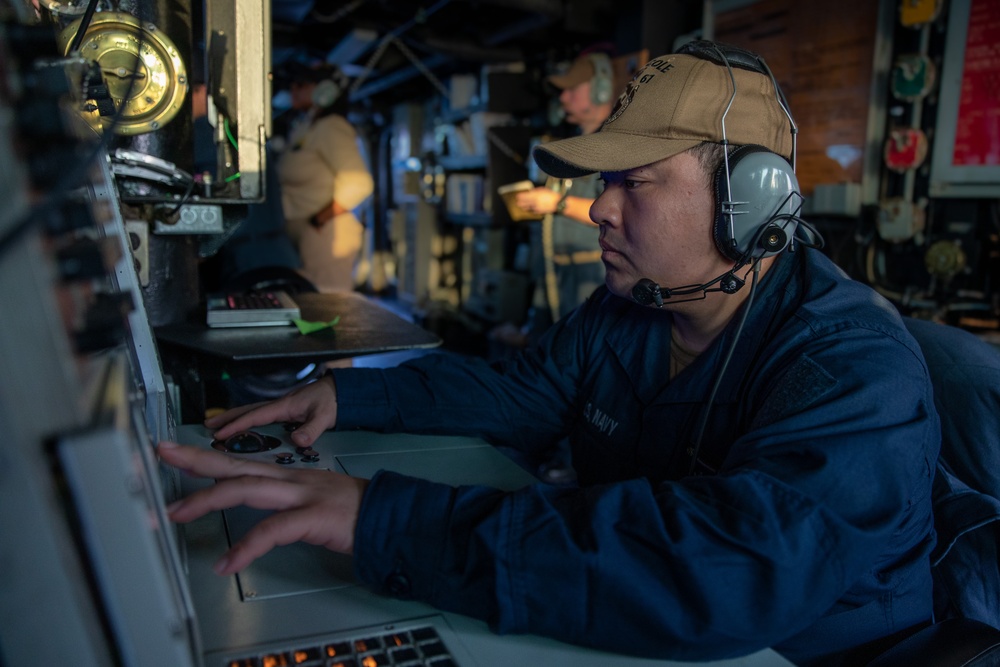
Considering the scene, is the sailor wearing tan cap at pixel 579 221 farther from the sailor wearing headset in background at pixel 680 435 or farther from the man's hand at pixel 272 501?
the man's hand at pixel 272 501

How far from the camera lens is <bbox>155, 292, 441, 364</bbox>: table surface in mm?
1400

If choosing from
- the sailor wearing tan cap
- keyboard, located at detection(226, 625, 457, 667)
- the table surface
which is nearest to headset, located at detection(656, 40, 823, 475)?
keyboard, located at detection(226, 625, 457, 667)

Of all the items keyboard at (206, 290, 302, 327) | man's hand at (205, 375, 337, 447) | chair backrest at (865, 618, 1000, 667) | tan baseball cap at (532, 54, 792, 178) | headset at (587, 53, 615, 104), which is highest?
headset at (587, 53, 615, 104)

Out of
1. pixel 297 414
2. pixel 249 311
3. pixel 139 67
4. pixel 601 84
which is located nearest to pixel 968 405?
pixel 297 414

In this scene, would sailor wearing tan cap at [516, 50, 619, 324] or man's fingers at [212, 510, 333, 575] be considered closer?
man's fingers at [212, 510, 333, 575]

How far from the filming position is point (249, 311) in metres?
1.64

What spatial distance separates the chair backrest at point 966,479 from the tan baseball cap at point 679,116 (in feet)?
1.37

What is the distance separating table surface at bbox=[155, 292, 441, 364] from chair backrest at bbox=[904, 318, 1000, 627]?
98 cm

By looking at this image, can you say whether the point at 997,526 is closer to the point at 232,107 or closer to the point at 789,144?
the point at 789,144

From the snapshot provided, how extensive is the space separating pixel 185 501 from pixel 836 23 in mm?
2934

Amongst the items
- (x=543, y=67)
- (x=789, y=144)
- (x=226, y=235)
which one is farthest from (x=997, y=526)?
(x=543, y=67)

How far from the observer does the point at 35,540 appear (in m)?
0.41

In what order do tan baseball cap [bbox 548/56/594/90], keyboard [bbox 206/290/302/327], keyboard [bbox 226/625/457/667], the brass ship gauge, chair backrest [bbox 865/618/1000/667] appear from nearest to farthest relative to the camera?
keyboard [bbox 226/625/457/667]
chair backrest [bbox 865/618/1000/667]
the brass ship gauge
keyboard [bbox 206/290/302/327]
tan baseball cap [bbox 548/56/594/90]

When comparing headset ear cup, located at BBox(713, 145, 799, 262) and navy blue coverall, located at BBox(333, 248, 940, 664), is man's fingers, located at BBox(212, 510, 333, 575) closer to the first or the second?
navy blue coverall, located at BBox(333, 248, 940, 664)
